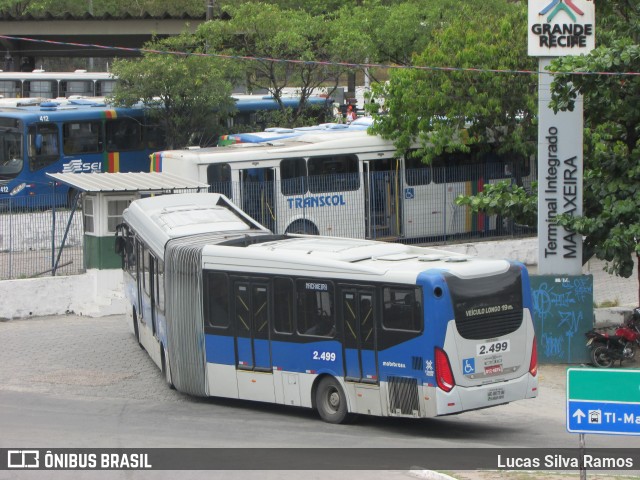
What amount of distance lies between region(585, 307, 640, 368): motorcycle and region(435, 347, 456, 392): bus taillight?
6.53m

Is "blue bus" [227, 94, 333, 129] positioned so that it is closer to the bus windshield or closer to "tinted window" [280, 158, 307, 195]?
the bus windshield

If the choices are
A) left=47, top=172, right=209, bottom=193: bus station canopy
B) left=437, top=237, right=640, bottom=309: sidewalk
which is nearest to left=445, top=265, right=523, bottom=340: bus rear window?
left=47, top=172, right=209, bottom=193: bus station canopy

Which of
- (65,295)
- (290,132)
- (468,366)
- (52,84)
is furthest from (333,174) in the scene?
(52,84)

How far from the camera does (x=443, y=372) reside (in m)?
13.5

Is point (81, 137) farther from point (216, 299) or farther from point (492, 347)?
point (492, 347)

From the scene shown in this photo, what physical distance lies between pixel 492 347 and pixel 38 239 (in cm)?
1348

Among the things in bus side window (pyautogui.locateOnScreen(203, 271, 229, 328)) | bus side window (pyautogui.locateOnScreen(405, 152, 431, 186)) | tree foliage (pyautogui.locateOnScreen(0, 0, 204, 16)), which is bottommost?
bus side window (pyautogui.locateOnScreen(203, 271, 229, 328))

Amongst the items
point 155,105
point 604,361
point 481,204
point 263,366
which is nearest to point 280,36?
point 155,105

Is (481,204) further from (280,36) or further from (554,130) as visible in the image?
(280,36)

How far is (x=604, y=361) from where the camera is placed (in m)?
19.3

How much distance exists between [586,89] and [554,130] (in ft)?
3.91

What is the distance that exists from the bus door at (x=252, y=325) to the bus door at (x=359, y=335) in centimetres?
143

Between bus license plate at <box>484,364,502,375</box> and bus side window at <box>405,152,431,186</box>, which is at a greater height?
bus side window at <box>405,152,431,186</box>

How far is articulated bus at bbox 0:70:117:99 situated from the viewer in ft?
154
